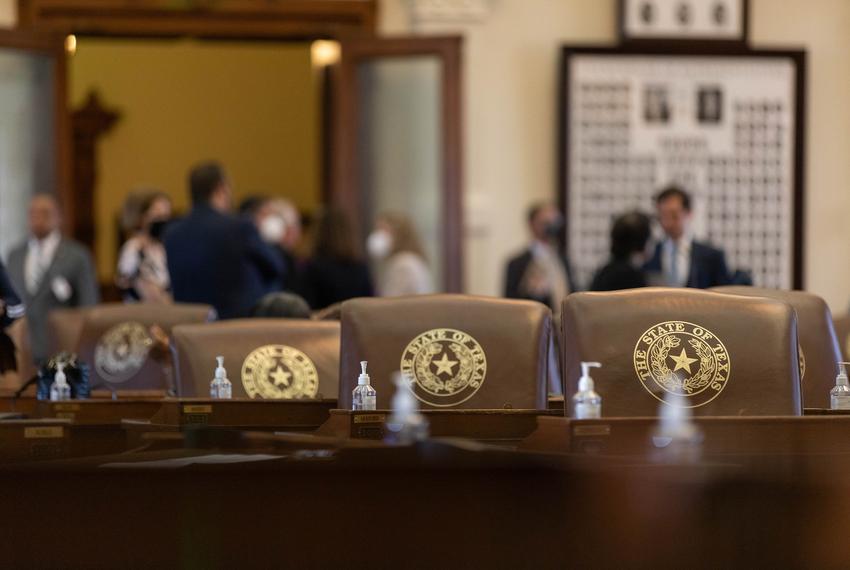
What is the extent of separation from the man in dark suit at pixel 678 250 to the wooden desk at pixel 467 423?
372 cm

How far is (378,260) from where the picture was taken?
870 centimetres

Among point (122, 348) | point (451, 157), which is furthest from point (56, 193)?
point (122, 348)

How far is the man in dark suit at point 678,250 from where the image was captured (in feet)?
A: 20.9

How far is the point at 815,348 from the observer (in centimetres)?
345

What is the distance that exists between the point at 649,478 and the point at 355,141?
692 cm

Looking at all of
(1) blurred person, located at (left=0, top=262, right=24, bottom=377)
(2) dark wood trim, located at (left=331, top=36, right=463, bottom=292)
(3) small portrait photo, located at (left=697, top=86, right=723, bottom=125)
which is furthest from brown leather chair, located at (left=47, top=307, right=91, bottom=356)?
(3) small portrait photo, located at (left=697, top=86, right=723, bottom=125)

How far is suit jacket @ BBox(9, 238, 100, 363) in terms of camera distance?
Result: 7488 mm

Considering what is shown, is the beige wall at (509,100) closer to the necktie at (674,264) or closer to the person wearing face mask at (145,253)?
the necktie at (674,264)

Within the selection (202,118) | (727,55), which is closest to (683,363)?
(727,55)

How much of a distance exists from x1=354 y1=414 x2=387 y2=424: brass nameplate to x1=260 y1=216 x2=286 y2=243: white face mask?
4.95 m

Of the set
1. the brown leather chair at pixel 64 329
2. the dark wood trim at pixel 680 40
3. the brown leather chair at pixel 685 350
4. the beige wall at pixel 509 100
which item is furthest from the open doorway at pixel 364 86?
the brown leather chair at pixel 685 350

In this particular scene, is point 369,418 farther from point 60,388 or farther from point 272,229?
point 272,229

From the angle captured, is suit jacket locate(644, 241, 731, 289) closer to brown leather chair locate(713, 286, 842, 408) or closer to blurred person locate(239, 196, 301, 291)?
blurred person locate(239, 196, 301, 291)

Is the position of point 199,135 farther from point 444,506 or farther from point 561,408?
point 444,506
